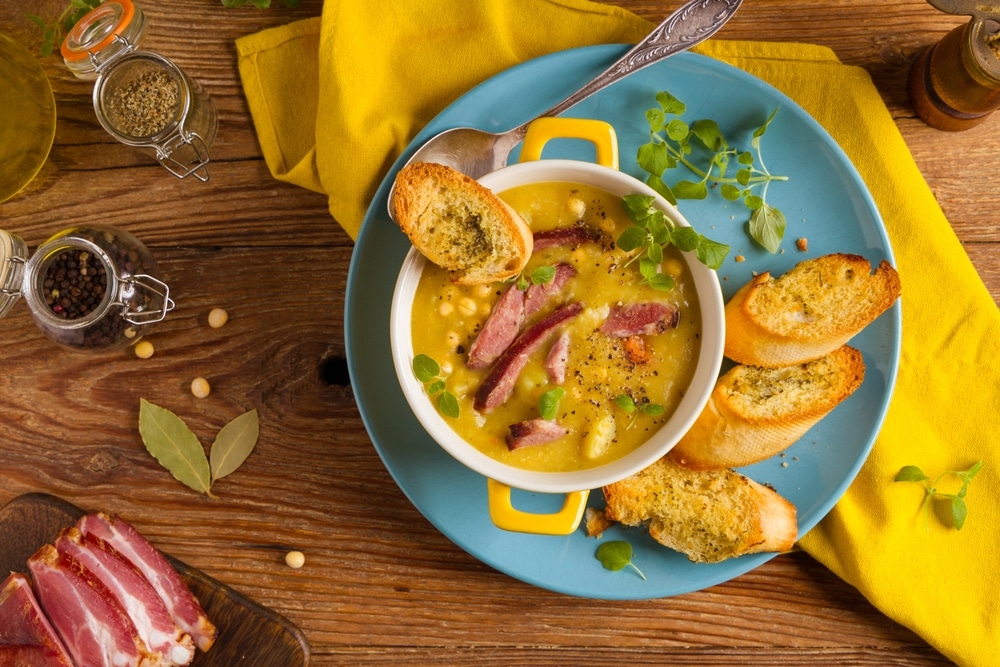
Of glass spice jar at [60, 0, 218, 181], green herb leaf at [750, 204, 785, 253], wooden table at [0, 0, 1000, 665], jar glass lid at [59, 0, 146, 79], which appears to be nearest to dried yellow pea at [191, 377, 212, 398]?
wooden table at [0, 0, 1000, 665]

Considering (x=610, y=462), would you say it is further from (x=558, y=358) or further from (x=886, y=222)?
(x=886, y=222)

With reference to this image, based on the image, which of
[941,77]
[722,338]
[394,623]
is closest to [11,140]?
[394,623]

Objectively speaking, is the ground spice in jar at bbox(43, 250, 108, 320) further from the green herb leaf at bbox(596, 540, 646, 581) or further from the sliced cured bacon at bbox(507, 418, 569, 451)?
the green herb leaf at bbox(596, 540, 646, 581)

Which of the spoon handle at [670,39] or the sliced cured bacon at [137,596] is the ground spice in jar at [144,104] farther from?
the sliced cured bacon at [137,596]

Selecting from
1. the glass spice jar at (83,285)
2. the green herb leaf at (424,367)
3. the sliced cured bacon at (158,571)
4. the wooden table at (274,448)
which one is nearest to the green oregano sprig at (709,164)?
the green herb leaf at (424,367)

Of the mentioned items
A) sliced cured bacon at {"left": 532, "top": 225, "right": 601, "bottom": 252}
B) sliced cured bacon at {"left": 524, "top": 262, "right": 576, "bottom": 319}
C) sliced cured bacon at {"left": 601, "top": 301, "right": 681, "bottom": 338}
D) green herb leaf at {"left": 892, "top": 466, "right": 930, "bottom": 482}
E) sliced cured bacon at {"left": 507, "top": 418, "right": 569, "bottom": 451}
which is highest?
sliced cured bacon at {"left": 532, "top": 225, "right": 601, "bottom": 252}

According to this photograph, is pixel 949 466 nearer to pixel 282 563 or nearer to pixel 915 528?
pixel 915 528

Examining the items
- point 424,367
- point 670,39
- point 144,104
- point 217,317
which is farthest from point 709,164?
point 144,104
